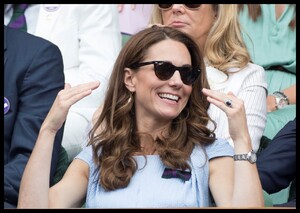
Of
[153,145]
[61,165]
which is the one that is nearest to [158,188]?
[153,145]

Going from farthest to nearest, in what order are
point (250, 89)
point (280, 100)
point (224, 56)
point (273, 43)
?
1. point (273, 43)
2. point (280, 100)
3. point (224, 56)
4. point (250, 89)

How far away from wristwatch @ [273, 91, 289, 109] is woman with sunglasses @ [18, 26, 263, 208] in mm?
877

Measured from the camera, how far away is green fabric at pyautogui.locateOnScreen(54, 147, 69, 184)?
310 cm

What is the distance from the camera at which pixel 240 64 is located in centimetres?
339

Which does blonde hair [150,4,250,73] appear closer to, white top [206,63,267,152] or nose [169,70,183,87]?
white top [206,63,267,152]

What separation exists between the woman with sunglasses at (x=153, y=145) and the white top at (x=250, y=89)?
355 mm

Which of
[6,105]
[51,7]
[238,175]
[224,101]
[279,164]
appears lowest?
[279,164]

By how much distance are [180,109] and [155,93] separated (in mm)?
108

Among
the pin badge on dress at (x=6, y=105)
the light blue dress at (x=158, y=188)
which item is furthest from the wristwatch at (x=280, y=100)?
the pin badge on dress at (x=6, y=105)

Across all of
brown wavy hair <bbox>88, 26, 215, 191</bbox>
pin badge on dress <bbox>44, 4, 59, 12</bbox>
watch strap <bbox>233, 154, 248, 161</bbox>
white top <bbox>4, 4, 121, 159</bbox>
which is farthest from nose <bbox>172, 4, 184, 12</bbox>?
watch strap <bbox>233, 154, 248, 161</bbox>

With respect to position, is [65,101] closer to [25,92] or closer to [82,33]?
[25,92]

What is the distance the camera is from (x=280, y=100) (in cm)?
377

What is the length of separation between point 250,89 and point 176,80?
2.10 ft

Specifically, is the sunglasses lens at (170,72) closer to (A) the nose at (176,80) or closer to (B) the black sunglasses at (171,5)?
(A) the nose at (176,80)
